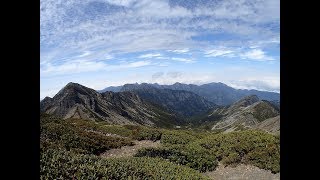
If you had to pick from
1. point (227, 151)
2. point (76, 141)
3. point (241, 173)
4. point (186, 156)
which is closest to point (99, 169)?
point (186, 156)

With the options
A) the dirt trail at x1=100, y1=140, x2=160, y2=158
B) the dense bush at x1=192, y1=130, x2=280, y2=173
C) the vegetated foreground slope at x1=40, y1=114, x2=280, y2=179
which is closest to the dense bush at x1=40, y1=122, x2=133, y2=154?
the vegetated foreground slope at x1=40, y1=114, x2=280, y2=179

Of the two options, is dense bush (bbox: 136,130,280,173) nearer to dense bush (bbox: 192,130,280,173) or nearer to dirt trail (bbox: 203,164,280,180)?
dense bush (bbox: 192,130,280,173)

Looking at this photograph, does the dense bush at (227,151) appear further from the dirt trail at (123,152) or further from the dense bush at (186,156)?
the dirt trail at (123,152)

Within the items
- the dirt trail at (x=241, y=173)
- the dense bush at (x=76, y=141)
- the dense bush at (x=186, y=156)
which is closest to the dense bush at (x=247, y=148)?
the dirt trail at (x=241, y=173)

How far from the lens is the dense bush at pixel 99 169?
51.1ft

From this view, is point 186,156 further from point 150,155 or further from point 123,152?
point 123,152

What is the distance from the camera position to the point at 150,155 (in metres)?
29.2

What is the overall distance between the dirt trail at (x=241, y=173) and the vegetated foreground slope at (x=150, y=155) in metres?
0.59

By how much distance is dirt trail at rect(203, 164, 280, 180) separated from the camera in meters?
24.8

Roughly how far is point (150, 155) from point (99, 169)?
40.8 ft
